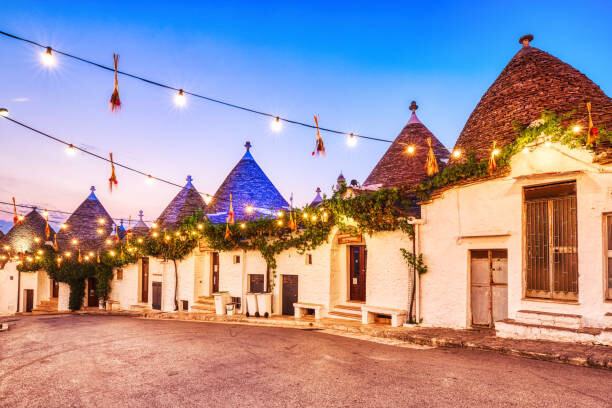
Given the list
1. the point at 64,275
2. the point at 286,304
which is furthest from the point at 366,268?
the point at 64,275

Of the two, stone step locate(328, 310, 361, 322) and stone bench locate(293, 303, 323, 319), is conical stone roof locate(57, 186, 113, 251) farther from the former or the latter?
stone step locate(328, 310, 361, 322)

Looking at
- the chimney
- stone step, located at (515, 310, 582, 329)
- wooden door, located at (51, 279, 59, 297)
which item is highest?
the chimney

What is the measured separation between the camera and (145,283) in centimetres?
2378

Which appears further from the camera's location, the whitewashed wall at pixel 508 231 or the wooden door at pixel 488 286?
the wooden door at pixel 488 286

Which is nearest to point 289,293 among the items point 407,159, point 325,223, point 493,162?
point 325,223

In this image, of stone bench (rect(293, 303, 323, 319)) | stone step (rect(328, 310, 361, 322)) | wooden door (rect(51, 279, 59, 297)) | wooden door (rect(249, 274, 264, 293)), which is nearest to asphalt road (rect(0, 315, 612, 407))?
stone step (rect(328, 310, 361, 322))

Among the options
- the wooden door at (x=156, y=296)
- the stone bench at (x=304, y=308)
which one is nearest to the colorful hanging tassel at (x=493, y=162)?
the stone bench at (x=304, y=308)

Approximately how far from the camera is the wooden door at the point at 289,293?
50.9ft

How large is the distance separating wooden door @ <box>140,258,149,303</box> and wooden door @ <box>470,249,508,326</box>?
1885 centimetres

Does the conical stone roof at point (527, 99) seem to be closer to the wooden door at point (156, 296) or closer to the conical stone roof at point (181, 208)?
the conical stone roof at point (181, 208)

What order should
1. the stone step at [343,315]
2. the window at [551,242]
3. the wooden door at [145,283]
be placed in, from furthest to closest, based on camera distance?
the wooden door at [145,283]
the stone step at [343,315]
the window at [551,242]

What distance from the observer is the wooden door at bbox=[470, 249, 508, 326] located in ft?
33.0

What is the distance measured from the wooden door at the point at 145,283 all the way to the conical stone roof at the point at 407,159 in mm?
14290

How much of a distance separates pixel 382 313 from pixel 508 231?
13.8ft
